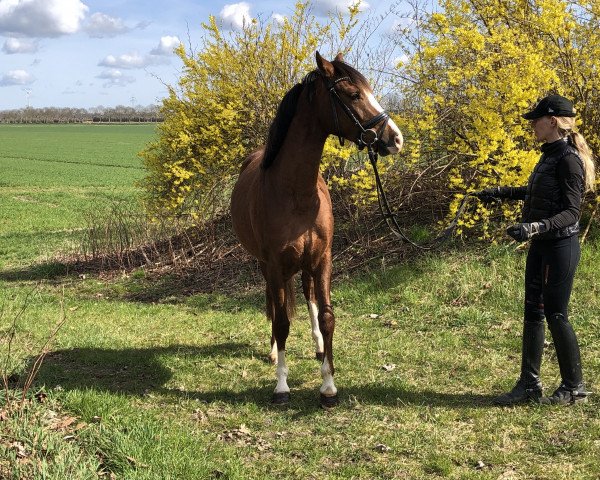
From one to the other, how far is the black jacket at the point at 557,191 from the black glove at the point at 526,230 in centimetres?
5

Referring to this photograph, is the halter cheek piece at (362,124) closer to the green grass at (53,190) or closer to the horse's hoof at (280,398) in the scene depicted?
the horse's hoof at (280,398)

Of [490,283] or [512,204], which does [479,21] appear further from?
[490,283]

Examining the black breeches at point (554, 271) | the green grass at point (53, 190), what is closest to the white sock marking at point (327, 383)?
the black breeches at point (554, 271)

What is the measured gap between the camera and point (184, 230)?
10.4 metres

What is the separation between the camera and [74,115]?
132000 mm

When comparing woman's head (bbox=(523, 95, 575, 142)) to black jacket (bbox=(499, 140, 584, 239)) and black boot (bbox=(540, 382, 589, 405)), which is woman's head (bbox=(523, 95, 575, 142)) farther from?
black boot (bbox=(540, 382, 589, 405))

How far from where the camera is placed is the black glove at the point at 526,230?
12.0 feet

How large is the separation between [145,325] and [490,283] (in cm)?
431

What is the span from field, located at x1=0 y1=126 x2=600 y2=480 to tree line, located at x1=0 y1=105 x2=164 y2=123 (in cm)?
12137

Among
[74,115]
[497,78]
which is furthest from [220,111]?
[74,115]

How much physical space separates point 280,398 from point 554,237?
245cm

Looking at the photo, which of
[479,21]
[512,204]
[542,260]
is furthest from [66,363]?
[479,21]

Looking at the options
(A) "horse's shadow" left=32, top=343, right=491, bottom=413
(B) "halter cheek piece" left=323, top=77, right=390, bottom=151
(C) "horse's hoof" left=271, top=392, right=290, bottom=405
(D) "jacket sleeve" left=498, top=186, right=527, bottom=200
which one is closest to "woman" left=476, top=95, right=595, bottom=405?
(D) "jacket sleeve" left=498, top=186, right=527, bottom=200

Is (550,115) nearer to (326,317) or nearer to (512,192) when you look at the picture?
(512,192)
